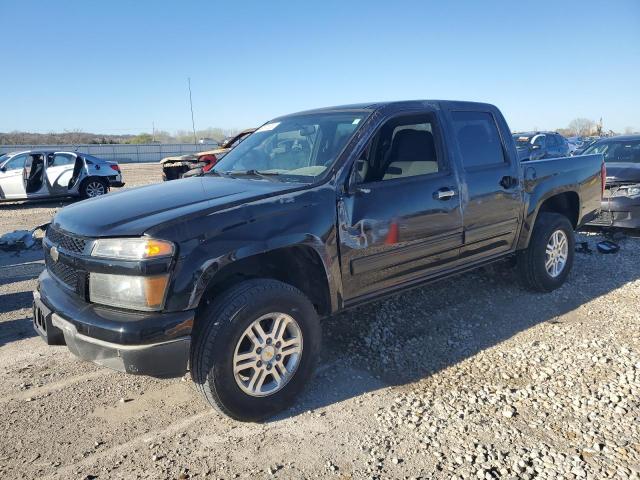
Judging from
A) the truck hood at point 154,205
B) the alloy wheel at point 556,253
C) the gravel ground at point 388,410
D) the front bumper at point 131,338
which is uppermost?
the truck hood at point 154,205

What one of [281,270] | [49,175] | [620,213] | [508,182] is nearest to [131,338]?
[281,270]

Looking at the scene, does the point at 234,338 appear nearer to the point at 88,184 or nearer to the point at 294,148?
the point at 294,148

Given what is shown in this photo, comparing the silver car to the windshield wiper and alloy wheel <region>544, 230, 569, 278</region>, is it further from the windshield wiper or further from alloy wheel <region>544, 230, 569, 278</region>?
alloy wheel <region>544, 230, 569, 278</region>

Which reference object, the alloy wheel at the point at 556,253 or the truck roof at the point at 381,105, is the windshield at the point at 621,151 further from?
the truck roof at the point at 381,105

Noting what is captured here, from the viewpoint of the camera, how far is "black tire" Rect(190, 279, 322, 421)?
285 cm

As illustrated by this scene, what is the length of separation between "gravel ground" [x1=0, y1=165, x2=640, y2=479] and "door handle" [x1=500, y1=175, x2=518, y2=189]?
1203mm

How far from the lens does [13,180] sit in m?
13.4

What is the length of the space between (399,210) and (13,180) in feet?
42.6

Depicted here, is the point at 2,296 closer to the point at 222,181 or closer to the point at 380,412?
the point at 222,181

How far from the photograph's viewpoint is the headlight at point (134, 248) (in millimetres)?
2682

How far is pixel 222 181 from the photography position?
12.5ft

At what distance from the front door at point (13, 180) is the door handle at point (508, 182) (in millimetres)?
12853

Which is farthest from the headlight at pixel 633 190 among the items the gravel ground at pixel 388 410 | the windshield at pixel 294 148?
the windshield at pixel 294 148

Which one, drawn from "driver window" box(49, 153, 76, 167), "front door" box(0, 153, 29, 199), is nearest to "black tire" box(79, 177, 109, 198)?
"driver window" box(49, 153, 76, 167)
